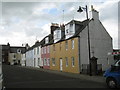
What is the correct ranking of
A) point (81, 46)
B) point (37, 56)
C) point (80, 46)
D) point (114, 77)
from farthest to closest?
point (37, 56), point (81, 46), point (80, 46), point (114, 77)

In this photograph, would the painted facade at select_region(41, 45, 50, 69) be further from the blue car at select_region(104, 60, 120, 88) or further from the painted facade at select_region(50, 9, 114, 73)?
the blue car at select_region(104, 60, 120, 88)

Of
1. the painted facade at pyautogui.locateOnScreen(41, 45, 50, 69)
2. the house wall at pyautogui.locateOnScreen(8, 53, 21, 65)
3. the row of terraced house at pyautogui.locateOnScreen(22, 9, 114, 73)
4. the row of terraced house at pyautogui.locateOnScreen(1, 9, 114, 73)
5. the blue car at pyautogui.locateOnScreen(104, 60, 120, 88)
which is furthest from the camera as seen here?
the house wall at pyautogui.locateOnScreen(8, 53, 21, 65)

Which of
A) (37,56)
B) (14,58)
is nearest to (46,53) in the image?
(37,56)

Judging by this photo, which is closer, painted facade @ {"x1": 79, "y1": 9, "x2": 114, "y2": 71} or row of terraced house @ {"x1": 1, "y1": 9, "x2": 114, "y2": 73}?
row of terraced house @ {"x1": 1, "y1": 9, "x2": 114, "y2": 73}

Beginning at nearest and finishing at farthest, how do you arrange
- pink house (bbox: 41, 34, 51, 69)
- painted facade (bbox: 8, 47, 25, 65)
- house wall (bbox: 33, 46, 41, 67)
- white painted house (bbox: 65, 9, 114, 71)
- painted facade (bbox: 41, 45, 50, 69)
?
white painted house (bbox: 65, 9, 114, 71) < painted facade (bbox: 41, 45, 50, 69) < pink house (bbox: 41, 34, 51, 69) < house wall (bbox: 33, 46, 41, 67) < painted facade (bbox: 8, 47, 25, 65)

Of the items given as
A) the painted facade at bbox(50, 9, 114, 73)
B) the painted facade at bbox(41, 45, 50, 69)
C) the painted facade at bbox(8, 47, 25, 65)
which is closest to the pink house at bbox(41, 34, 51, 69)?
the painted facade at bbox(41, 45, 50, 69)

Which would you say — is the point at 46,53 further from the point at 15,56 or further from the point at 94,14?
the point at 15,56

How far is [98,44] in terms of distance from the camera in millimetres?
32000

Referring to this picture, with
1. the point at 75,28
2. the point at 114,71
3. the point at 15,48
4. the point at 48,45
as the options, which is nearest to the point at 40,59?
the point at 48,45

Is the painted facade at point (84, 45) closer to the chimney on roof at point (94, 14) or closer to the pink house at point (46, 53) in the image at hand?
the chimney on roof at point (94, 14)

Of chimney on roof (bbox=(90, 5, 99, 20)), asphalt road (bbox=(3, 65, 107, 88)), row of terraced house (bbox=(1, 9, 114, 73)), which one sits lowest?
asphalt road (bbox=(3, 65, 107, 88))

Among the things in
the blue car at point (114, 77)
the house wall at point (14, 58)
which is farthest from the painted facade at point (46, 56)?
the house wall at point (14, 58)

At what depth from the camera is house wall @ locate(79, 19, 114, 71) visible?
→ 98.6ft

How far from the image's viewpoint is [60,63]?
3634cm
